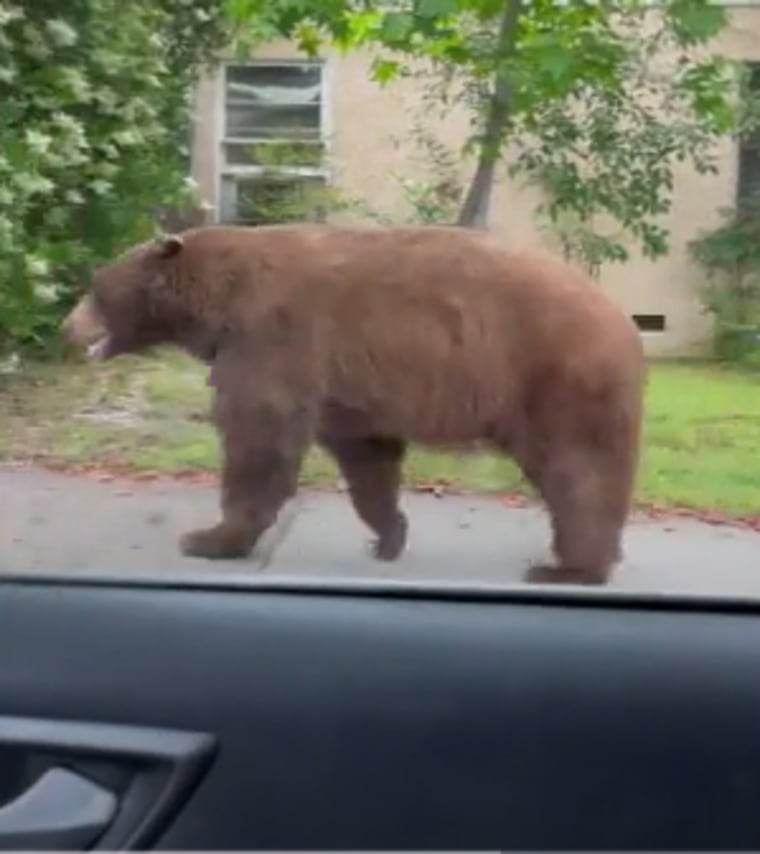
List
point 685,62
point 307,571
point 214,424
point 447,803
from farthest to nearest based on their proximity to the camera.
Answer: point 214,424, point 685,62, point 307,571, point 447,803

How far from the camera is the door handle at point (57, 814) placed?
1096 mm

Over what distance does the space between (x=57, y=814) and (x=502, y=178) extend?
41.8 inches

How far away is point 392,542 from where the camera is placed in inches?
68.1

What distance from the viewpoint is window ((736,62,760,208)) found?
189cm

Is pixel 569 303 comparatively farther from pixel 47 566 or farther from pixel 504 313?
pixel 47 566

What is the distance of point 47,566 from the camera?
4.96 ft

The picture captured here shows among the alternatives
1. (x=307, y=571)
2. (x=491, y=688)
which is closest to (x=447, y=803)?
(x=491, y=688)

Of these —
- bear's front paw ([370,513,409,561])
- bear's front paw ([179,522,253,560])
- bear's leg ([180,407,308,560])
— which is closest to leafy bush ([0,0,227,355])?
bear's leg ([180,407,308,560])

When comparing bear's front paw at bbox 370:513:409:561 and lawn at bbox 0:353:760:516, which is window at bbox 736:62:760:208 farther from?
bear's front paw at bbox 370:513:409:561

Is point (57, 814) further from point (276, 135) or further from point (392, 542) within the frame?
point (276, 135)

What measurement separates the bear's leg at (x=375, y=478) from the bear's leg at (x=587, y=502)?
153 millimetres

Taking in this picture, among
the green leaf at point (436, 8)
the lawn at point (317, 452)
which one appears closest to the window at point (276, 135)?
the green leaf at point (436, 8)

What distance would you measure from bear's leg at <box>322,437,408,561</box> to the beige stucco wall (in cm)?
26

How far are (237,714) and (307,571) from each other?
31cm
